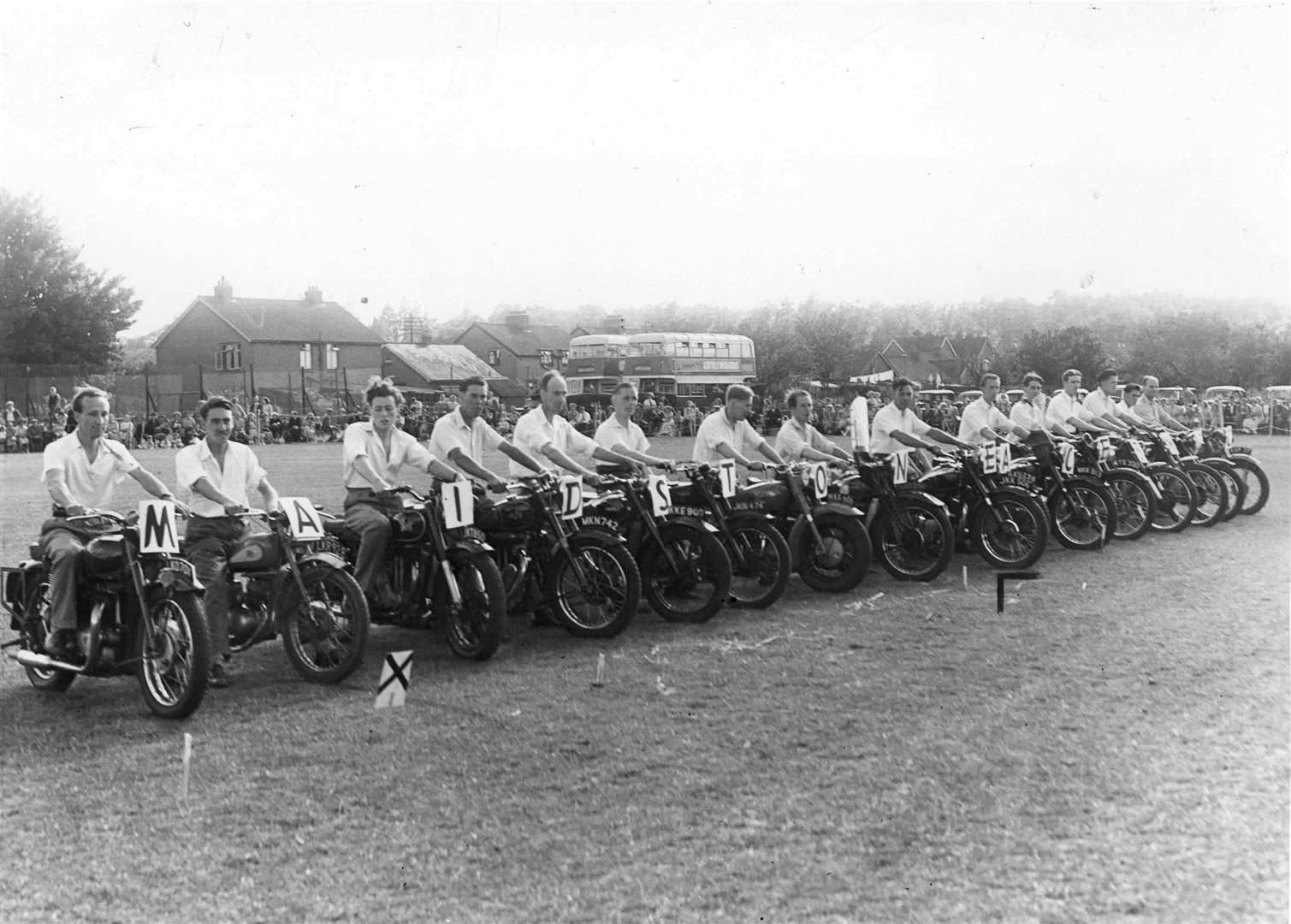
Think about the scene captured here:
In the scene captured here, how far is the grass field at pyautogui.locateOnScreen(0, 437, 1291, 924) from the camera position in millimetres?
3730

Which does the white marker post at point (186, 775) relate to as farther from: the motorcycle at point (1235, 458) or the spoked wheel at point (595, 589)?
the motorcycle at point (1235, 458)

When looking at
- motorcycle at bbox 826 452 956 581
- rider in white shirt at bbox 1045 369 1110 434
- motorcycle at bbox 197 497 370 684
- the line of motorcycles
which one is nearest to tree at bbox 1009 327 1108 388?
rider in white shirt at bbox 1045 369 1110 434

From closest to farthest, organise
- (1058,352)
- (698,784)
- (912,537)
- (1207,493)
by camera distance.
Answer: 1. (698,784)
2. (912,537)
3. (1207,493)
4. (1058,352)

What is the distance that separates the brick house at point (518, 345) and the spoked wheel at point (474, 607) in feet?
A: 84.2

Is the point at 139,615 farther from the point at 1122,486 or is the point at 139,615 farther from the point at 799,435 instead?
the point at 1122,486

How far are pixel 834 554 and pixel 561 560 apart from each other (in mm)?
2563

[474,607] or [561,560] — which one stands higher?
[561,560]

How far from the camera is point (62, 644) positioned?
6.26 m

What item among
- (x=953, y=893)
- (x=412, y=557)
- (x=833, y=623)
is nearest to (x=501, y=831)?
(x=953, y=893)

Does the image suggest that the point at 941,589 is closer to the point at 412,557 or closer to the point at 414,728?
the point at 412,557

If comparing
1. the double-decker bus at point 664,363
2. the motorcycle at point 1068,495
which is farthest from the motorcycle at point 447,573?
Result: the double-decker bus at point 664,363

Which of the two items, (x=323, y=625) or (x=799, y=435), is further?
(x=799, y=435)

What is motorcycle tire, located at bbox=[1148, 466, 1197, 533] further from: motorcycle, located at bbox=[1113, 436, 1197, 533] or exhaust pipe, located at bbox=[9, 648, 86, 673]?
exhaust pipe, located at bbox=[9, 648, 86, 673]

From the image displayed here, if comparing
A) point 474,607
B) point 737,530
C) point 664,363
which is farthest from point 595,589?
point 664,363
